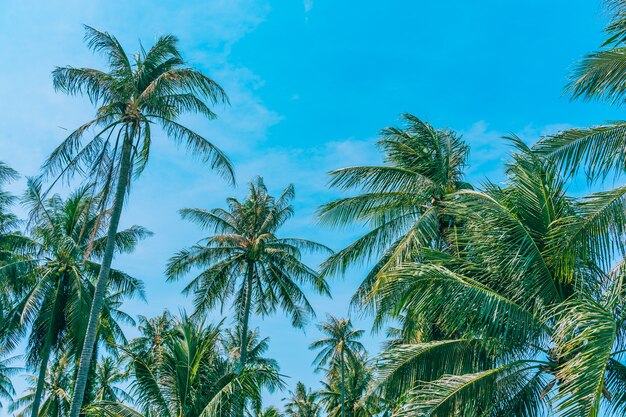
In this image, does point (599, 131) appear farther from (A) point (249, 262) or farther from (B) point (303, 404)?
(B) point (303, 404)

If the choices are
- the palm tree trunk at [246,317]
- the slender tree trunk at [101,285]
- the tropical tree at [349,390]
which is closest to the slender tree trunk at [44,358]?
the slender tree trunk at [101,285]

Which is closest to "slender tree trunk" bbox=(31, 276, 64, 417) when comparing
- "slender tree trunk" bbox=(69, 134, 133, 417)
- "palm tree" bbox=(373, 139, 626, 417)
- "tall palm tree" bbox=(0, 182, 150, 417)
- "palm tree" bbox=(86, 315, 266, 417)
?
"tall palm tree" bbox=(0, 182, 150, 417)

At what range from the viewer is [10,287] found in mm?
21719

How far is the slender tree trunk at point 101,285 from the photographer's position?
532 inches

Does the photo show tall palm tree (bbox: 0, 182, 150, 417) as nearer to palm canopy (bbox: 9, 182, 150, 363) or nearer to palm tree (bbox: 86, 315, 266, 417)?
palm canopy (bbox: 9, 182, 150, 363)

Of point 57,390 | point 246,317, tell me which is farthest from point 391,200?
point 57,390

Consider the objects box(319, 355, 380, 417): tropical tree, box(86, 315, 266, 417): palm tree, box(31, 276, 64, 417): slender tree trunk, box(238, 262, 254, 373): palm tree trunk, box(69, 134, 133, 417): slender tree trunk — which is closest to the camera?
box(86, 315, 266, 417): palm tree

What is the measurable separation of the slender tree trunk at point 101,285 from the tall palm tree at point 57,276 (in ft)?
13.8

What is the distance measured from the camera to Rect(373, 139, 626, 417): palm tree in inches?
299

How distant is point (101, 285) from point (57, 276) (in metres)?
7.36

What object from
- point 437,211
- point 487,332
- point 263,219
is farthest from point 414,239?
point 263,219

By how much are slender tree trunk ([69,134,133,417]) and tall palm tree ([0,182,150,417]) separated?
4220 millimetres

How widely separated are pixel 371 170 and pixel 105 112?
7397 mm

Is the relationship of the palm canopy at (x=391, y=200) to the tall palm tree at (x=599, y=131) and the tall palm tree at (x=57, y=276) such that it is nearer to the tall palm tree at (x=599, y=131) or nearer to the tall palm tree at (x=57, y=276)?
the tall palm tree at (x=599, y=131)
